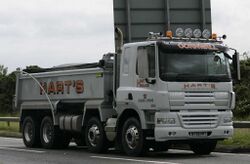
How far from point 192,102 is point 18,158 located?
4488 millimetres

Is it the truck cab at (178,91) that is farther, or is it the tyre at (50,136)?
the tyre at (50,136)

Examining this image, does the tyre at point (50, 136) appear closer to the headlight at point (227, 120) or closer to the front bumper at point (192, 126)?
the front bumper at point (192, 126)

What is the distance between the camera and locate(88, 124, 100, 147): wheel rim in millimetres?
17031

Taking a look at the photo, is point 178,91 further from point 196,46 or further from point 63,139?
point 63,139

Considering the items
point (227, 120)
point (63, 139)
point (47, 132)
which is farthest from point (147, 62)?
point (47, 132)

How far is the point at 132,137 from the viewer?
Answer: 15.6 metres

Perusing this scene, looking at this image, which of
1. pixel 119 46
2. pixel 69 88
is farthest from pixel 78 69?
pixel 119 46

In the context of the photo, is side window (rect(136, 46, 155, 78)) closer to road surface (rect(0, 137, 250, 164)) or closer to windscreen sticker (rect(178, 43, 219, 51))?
windscreen sticker (rect(178, 43, 219, 51))

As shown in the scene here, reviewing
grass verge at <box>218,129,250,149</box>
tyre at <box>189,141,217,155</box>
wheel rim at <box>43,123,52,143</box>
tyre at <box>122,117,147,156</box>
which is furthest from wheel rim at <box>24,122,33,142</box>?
grass verge at <box>218,129,250,149</box>

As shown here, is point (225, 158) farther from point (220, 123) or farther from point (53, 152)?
point (53, 152)

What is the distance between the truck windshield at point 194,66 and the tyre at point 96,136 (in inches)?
112

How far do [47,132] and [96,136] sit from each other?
3061mm

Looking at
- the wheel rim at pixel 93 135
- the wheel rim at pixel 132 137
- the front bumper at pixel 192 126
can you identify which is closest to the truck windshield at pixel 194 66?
the front bumper at pixel 192 126

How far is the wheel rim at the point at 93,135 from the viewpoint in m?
17.0
